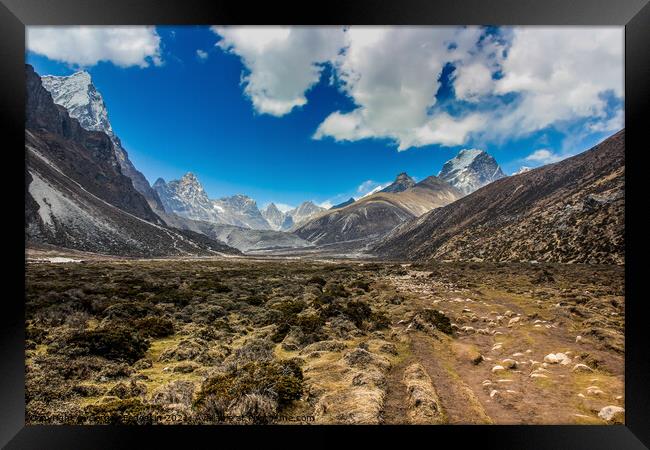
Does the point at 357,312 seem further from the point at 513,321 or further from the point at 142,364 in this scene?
the point at 142,364

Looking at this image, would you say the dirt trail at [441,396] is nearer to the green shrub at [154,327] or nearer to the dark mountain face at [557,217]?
the green shrub at [154,327]

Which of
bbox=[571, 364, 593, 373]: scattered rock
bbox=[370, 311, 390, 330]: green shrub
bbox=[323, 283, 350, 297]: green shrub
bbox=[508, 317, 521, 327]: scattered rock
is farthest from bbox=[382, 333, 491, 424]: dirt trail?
bbox=[323, 283, 350, 297]: green shrub

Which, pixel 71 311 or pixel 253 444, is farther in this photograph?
pixel 71 311

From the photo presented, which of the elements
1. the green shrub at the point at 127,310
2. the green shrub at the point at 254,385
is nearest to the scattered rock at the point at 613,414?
the green shrub at the point at 254,385

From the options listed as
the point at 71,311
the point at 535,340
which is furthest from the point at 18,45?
the point at 535,340

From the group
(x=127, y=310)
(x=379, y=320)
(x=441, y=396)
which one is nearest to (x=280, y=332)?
(x=379, y=320)

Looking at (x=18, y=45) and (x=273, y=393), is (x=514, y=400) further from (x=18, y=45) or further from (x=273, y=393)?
(x=18, y=45)
